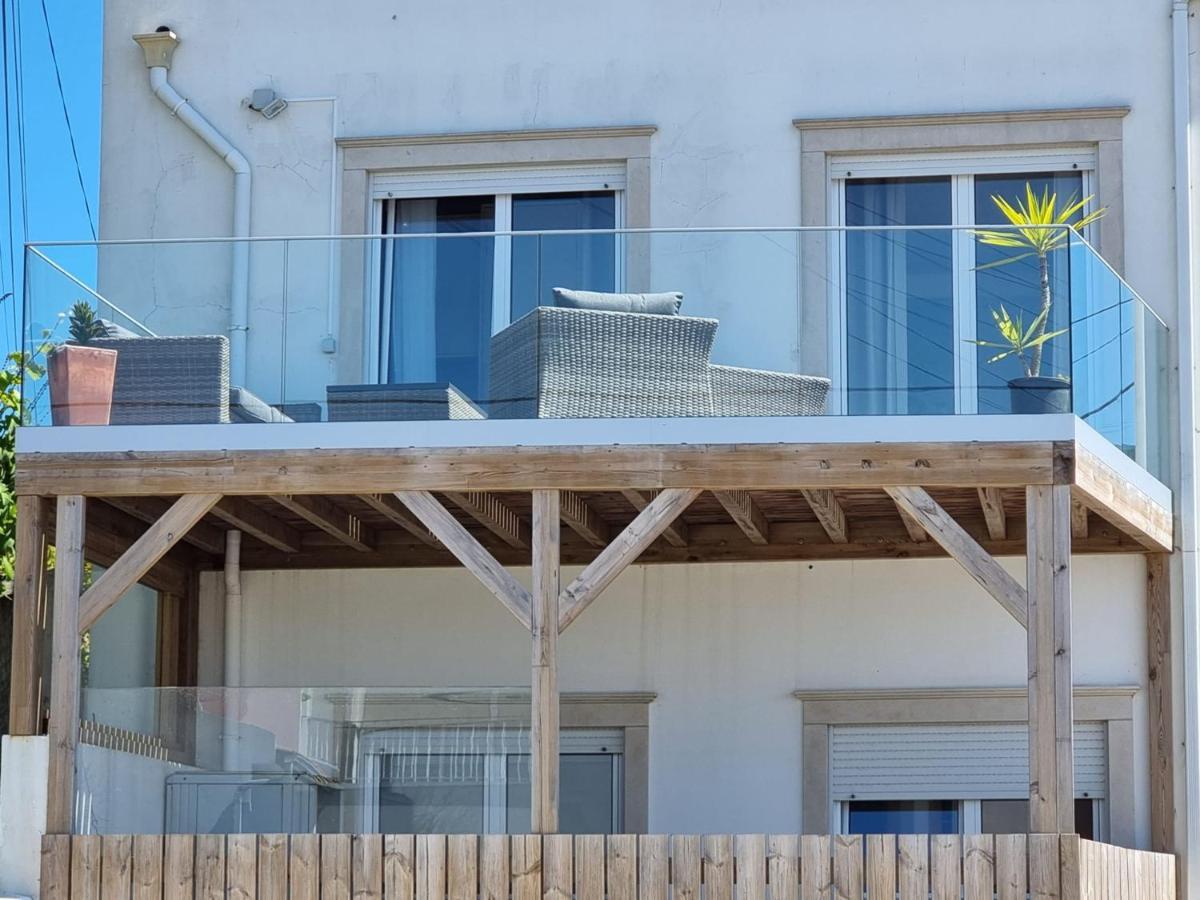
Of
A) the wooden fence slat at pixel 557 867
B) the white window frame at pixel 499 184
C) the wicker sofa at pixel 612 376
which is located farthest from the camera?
the white window frame at pixel 499 184

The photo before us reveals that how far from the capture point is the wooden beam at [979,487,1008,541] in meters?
11.5

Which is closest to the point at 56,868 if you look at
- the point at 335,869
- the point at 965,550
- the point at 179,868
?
the point at 179,868

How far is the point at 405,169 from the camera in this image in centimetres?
1371

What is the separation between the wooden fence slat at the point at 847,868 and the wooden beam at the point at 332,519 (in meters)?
3.26

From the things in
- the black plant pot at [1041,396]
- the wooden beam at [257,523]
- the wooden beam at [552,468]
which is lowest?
the wooden beam at [257,523]

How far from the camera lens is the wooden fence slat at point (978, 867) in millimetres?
10094

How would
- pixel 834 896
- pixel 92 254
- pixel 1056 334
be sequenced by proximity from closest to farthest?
1. pixel 834 896
2. pixel 1056 334
3. pixel 92 254

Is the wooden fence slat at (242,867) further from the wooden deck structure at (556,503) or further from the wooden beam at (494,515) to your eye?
the wooden beam at (494,515)

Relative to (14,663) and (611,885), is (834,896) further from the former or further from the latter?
(14,663)

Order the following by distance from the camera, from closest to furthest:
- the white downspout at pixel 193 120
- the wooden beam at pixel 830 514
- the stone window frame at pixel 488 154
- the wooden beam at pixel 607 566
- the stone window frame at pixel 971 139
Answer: the wooden beam at pixel 607 566 → the wooden beam at pixel 830 514 → the stone window frame at pixel 971 139 → the stone window frame at pixel 488 154 → the white downspout at pixel 193 120

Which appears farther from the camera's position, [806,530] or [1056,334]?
[806,530]

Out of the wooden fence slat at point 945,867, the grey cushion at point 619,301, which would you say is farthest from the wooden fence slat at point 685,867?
the grey cushion at point 619,301

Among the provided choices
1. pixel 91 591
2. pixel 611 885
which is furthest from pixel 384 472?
A: pixel 611 885

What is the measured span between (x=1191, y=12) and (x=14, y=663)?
743 centimetres
